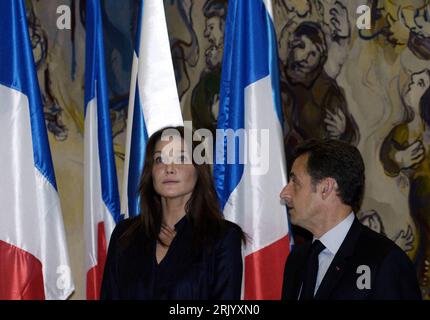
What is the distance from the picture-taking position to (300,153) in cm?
332

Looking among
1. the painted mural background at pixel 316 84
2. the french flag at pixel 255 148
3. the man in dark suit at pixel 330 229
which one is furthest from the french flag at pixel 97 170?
the man in dark suit at pixel 330 229

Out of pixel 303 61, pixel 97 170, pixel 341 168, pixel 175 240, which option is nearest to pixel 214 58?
pixel 303 61

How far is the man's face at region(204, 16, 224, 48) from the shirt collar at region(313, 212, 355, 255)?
93.8 inches

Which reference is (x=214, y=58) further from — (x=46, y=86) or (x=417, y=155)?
(x=417, y=155)

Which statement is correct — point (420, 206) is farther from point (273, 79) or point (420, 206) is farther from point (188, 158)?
point (188, 158)

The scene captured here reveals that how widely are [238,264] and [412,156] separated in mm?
2081

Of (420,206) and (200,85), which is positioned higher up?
(200,85)

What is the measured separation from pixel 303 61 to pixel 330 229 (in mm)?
2146

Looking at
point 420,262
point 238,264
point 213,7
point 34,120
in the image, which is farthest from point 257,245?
point 213,7

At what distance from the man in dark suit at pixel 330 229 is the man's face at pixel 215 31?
6.71 ft

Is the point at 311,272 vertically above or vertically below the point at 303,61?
below

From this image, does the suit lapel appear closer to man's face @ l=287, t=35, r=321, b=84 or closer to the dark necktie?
the dark necktie

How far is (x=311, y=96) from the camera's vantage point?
16.4ft
